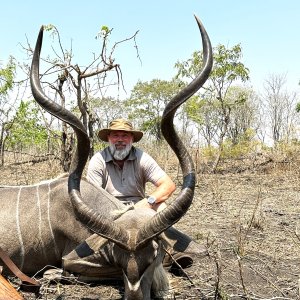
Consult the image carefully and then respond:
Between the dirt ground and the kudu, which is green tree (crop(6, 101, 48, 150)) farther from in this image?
the kudu

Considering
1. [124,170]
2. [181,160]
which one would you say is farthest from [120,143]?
[181,160]

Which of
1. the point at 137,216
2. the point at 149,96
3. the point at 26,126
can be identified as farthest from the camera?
the point at 149,96

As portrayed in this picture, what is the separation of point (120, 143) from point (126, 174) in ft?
1.00

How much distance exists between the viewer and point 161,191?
163 inches

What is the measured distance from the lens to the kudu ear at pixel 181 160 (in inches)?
112

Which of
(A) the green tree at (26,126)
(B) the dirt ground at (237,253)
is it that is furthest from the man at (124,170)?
(A) the green tree at (26,126)

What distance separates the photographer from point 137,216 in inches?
125

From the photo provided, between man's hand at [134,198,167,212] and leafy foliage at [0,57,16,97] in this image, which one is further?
leafy foliage at [0,57,16,97]

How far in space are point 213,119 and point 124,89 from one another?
1062 inches

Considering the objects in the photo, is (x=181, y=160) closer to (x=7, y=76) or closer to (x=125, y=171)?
(x=125, y=171)

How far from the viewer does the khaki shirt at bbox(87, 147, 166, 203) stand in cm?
440

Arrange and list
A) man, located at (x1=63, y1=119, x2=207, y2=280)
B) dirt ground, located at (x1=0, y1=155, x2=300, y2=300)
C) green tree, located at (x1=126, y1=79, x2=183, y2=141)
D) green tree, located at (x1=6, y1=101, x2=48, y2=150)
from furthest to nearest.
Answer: green tree, located at (x1=126, y1=79, x2=183, y2=141), green tree, located at (x1=6, y1=101, x2=48, y2=150), man, located at (x1=63, y1=119, x2=207, y2=280), dirt ground, located at (x1=0, y1=155, x2=300, y2=300)

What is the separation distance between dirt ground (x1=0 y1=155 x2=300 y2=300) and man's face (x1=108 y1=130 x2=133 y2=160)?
115 cm

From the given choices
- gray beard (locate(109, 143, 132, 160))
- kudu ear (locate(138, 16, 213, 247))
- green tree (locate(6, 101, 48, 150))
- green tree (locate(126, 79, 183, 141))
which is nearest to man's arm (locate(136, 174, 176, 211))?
gray beard (locate(109, 143, 132, 160))
